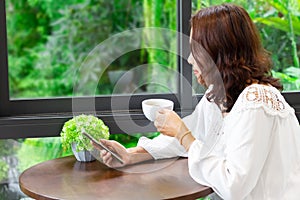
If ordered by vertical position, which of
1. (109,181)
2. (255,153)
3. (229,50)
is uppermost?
(229,50)

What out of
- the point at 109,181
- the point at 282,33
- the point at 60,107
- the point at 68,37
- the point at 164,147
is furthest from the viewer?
the point at 68,37

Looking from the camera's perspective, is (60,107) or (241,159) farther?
(60,107)

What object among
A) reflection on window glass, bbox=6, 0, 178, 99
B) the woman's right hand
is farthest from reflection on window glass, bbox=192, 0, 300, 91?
reflection on window glass, bbox=6, 0, 178, 99

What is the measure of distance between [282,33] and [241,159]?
130cm

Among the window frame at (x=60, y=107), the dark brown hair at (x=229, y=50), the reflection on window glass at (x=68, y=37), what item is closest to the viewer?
the dark brown hair at (x=229, y=50)

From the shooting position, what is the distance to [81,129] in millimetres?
2088

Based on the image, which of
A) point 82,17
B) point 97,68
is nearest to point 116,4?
point 82,17

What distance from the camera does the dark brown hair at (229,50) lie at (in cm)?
195

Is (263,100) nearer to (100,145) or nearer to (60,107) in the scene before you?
(100,145)

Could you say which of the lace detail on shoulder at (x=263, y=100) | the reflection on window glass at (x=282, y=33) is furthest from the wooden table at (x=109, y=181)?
the reflection on window glass at (x=282, y=33)

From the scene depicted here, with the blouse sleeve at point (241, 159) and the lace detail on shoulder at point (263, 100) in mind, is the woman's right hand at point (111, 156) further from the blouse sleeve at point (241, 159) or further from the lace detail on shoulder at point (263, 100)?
the lace detail on shoulder at point (263, 100)

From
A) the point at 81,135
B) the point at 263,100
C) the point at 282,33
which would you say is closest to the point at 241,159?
the point at 263,100

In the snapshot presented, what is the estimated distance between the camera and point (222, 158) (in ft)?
6.22

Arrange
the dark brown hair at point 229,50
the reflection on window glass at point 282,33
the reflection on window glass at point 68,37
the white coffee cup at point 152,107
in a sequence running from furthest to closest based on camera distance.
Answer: the reflection on window glass at point 68,37 < the reflection on window glass at point 282,33 < the white coffee cup at point 152,107 < the dark brown hair at point 229,50
